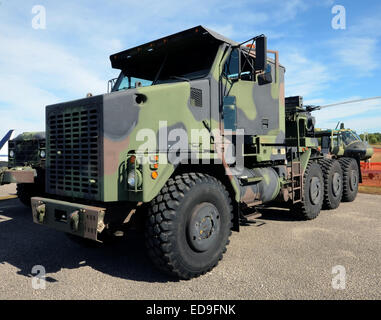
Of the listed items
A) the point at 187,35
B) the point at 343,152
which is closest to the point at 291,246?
the point at 187,35

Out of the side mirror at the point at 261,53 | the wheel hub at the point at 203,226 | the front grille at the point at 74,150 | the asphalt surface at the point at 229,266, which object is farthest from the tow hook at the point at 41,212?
the side mirror at the point at 261,53

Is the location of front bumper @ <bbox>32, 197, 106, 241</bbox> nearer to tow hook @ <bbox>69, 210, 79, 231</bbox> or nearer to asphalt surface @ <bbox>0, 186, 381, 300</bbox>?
tow hook @ <bbox>69, 210, 79, 231</bbox>

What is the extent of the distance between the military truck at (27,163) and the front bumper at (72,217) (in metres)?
2.86

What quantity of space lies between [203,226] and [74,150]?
70.6 inches

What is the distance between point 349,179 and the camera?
8758 millimetres

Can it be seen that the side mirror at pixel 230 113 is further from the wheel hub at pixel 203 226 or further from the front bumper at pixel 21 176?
the front bumper at pixel 21 176

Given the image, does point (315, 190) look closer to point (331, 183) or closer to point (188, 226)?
point (331, 183)

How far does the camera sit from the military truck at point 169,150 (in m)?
3.39

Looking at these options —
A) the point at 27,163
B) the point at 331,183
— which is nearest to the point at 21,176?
the point at 27,163

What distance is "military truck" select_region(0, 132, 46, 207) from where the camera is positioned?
6.42 meters

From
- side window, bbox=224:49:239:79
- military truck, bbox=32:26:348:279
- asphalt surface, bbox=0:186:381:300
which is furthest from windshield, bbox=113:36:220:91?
asphalt surface, bbox=0:186:381:300

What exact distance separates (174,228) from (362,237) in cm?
374

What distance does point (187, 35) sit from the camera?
4453mm

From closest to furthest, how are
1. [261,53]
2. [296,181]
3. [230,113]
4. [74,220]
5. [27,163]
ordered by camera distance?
1. [74,220]
2. [261,53]
3. [230,113]
4. [296,181]
5. [27,163]
